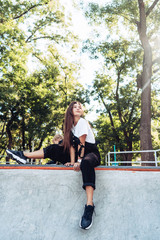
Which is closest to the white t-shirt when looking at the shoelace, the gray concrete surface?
the gray concrete surface

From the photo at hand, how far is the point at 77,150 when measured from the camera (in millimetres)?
3600

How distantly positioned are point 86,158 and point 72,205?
2.32ft

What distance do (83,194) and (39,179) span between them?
0.77m

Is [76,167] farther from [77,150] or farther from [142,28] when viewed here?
[142,28]

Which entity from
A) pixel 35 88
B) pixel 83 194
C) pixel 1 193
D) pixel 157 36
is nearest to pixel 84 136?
pixel 83 194

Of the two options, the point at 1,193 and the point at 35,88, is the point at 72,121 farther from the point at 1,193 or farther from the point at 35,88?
the point at 35,88

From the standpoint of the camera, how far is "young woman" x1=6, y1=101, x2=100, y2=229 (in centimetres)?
293

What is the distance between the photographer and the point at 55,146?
3.72 meters

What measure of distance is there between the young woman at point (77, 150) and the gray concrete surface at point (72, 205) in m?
0.29

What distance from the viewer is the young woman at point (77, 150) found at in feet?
9.61

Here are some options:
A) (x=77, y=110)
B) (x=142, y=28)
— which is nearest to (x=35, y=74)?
(x=142, y=28)

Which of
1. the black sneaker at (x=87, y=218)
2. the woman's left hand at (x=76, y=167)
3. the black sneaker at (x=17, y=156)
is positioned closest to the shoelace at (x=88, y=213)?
the black sneaker at (x=87, y=218)

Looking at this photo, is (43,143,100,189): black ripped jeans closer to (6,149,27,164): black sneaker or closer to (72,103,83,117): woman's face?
(6,149,27,164): black sneaker

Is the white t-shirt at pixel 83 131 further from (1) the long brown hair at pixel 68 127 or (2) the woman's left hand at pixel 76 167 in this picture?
(2) the woman's left hand at pixel 76 167
